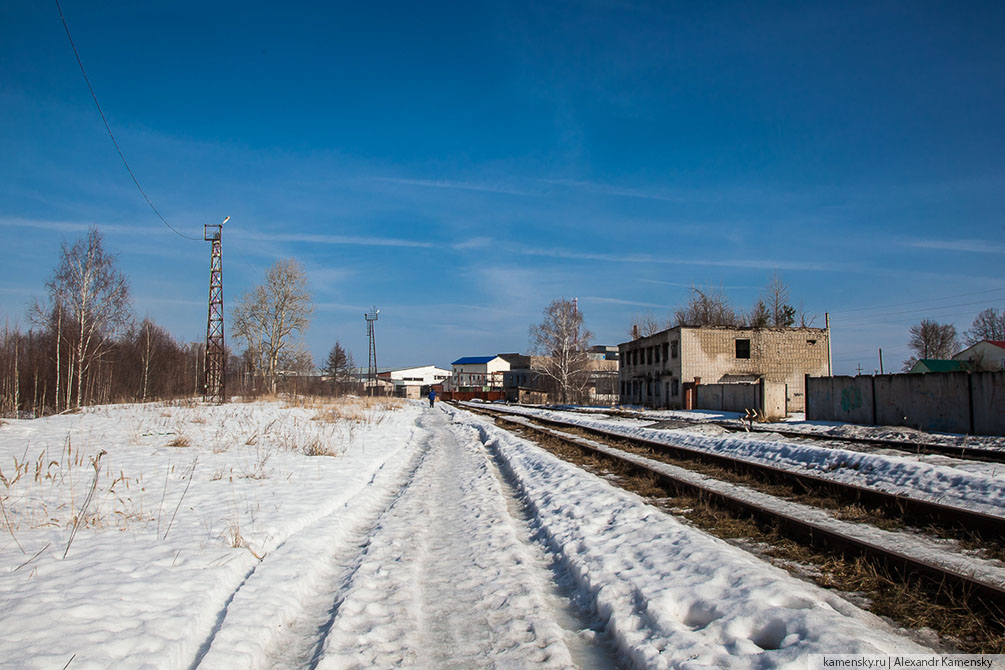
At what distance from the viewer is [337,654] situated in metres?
3.35

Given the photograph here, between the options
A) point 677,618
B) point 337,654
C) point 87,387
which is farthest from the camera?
point 87,387

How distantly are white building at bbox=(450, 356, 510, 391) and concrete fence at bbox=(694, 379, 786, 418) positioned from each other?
239 feet

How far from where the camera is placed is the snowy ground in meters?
3.29

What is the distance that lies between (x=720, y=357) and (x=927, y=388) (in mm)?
25933

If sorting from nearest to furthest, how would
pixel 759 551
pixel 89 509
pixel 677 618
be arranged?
pixel 677 618 → pixel 759 551 → pixel 89 509

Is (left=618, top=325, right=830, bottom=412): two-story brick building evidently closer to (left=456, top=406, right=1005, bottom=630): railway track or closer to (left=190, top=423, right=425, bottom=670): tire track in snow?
(left=456, top=406, right=1005, bottom=630): railway track

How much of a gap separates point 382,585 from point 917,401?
23392 millimetres

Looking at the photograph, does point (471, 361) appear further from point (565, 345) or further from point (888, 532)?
point (888, 532)

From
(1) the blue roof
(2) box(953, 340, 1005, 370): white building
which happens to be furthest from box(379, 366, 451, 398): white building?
(2) box(953, 340, 1005, 370): white building

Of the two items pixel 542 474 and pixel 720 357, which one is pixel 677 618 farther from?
pixel 720 357

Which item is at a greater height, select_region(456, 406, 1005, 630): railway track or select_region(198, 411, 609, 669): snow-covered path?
select_region(456, 406, 1005, 630): railway track

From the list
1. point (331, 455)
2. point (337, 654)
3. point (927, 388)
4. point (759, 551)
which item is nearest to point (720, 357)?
point (927, 388)

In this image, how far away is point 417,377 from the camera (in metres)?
127

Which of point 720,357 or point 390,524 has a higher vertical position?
point 720,357
